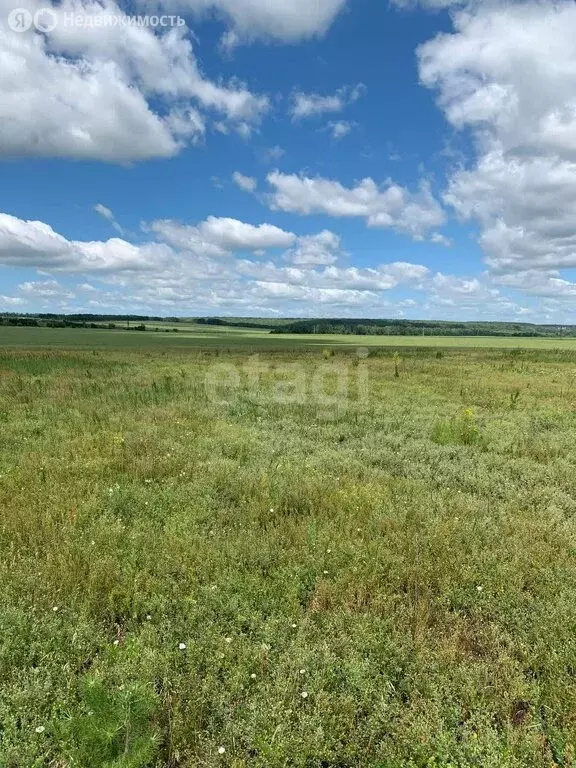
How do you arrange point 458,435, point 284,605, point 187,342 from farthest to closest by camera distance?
point 187,342, point 458,435, point 284,605

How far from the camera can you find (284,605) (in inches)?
196

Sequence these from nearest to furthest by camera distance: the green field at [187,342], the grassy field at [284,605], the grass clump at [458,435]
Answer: the grassy field at [284,605] → the grass clump at [458,435] → the green field at [187,342]

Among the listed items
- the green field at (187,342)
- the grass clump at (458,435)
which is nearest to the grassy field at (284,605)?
the grass clump at (458,435)

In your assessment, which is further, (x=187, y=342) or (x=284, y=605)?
(x=187, y=342)

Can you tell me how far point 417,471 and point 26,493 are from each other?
748 cm

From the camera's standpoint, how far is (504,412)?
16.2 meters

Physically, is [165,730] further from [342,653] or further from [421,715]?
[421,715]

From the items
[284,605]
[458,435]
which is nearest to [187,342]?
[458,435]

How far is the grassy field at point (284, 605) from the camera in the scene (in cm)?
346

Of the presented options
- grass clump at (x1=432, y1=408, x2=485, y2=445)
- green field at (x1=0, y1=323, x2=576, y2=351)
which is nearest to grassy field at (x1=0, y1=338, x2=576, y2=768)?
grass clump at (x1=432, y1=408, x2=485, y2=445)

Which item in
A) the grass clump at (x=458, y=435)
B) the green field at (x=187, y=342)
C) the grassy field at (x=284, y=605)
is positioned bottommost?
the grassy field at (x=284, y=605)

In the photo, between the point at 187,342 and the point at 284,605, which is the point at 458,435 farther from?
the point at 187,342

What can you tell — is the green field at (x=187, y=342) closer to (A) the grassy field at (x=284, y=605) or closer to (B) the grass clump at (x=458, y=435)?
(B) the grass clump at (x=458, y=435)

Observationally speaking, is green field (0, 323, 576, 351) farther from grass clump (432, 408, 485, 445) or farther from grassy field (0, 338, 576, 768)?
grassy field (0, 338, 576, 768)
